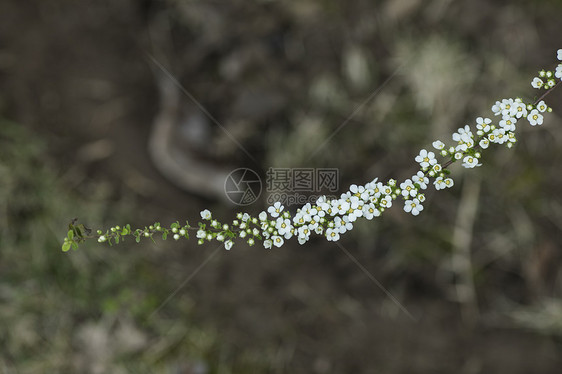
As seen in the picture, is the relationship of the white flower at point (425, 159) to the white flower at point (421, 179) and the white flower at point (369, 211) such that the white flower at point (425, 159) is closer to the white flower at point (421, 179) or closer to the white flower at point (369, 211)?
the white flower at point (421, 179)

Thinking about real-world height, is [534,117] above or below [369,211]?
above

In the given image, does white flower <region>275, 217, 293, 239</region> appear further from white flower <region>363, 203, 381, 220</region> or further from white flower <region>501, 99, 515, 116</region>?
white flower <region>501, 99, 515, 116</region>

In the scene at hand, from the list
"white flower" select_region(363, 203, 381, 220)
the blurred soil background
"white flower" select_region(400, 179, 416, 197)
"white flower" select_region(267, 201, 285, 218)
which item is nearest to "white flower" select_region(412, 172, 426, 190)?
"white flower" select_region(400, 179, 416, 197)

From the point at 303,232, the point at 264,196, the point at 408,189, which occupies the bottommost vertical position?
the point at 303,232

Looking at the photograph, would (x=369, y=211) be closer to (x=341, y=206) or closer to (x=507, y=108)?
(x=341, y=206)

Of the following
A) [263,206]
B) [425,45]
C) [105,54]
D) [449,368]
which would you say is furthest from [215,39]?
[449,368]

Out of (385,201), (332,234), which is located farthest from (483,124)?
(332,234)
